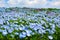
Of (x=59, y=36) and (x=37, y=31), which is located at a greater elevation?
(x=37, y=31)

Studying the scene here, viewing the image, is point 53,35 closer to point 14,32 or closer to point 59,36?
point 59,36

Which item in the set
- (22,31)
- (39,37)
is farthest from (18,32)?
(39,37)

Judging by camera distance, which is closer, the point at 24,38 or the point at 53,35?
the point at 24,38

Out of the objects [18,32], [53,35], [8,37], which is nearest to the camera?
[8,37]

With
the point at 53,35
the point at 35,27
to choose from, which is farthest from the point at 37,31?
the point at 53,35

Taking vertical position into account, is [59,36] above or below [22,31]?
below

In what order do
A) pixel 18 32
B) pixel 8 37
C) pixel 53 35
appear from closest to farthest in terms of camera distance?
pixel 8 37
pixel 18 32
pixel 53 35

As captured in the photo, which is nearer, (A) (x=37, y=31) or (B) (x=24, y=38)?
(B) (x=24, y=38)

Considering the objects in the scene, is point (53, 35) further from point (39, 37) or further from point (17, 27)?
point (17, 27)
